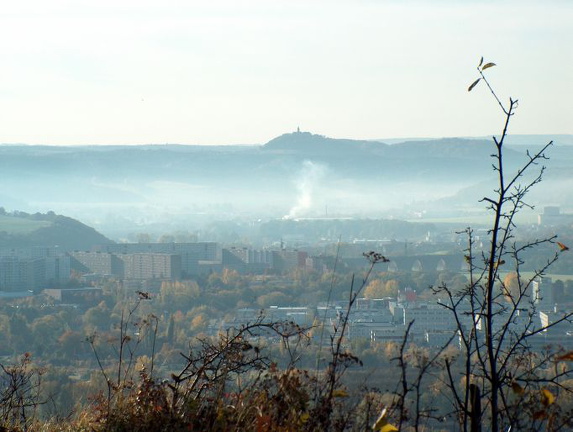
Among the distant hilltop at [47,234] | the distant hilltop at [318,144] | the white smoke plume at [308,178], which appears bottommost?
the distant hilltop at [47,234]

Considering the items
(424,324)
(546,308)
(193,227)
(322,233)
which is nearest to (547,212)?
(322,233)

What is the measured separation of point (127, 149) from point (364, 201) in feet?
49.6

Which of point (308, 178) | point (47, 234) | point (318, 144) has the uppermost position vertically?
point (318, 144)

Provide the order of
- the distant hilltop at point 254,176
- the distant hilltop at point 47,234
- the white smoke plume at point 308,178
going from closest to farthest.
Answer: the distant hilltop at point 47,234 < the distant hilltop at point 254,176 < the white smoke plume at point 308,178

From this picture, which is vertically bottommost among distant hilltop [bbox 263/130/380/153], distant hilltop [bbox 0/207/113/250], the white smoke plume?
distant hilltop [bbox 0/207/113/250]

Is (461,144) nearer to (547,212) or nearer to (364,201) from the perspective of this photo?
(364,201)

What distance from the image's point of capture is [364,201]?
66.0 metres

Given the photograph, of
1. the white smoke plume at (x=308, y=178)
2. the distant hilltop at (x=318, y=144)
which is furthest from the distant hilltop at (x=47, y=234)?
the distant hilltop at (x=318, y=144)

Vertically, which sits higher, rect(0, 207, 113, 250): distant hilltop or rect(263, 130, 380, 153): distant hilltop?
rect(263, 130, 380, 153): distant hilltop

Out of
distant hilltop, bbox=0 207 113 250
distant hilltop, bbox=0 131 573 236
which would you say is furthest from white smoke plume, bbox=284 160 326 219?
distant hilltop, bbox=0 207 113 250

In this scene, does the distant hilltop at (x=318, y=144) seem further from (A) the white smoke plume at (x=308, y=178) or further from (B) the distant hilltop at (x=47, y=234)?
(B) the distant hilltop at (x=47, y=234)

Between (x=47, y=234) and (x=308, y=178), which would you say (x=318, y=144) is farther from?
(x=47, y=234)

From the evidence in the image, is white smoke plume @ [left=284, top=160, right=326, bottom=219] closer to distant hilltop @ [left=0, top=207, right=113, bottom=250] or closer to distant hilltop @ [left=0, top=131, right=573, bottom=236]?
distant hilltop @ [left=0, top=131, right=573, bottom=236]

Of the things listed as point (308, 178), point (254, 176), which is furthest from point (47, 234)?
point (254, 176)
